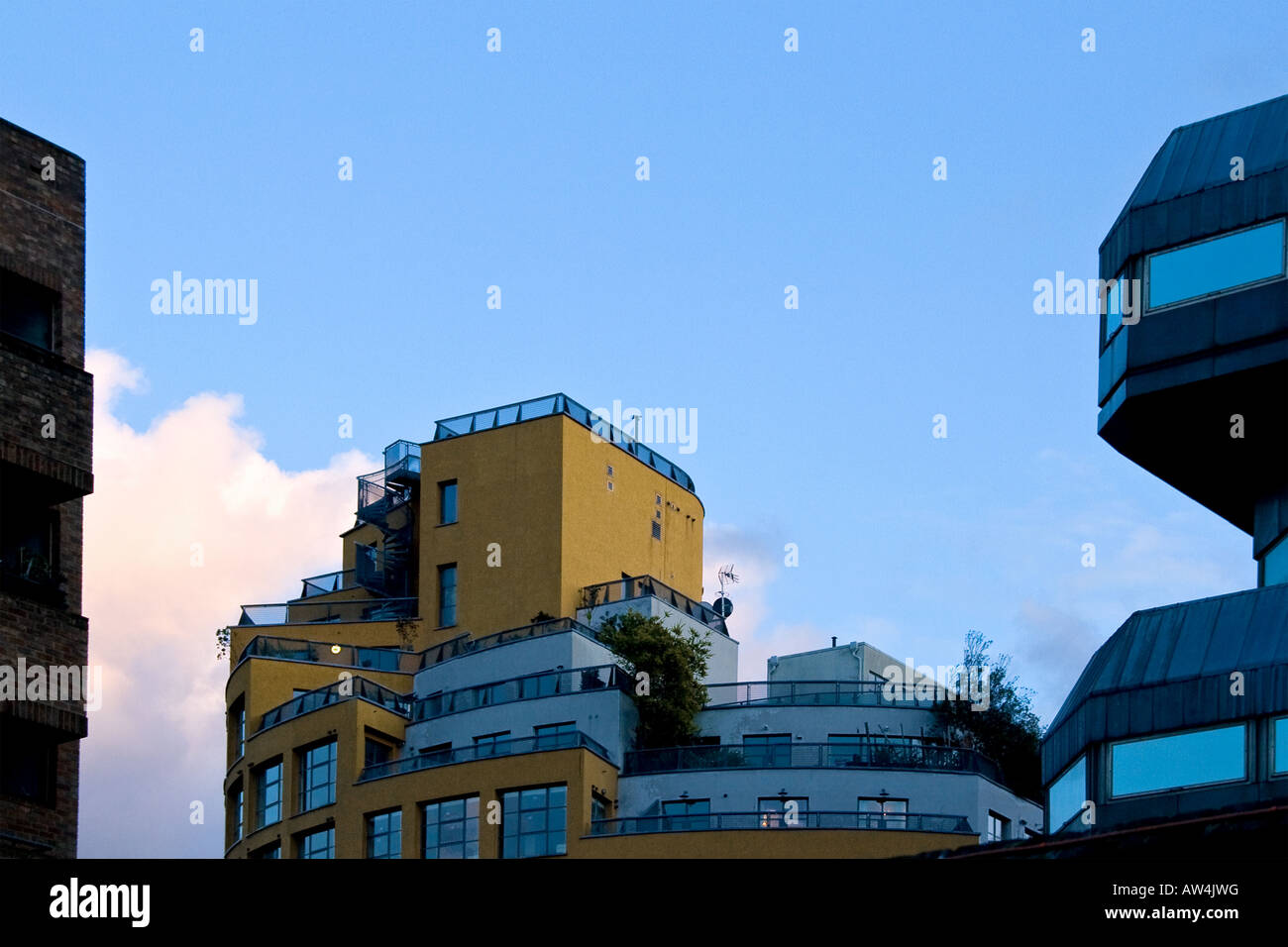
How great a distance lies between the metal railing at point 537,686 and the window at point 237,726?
9.10 metres

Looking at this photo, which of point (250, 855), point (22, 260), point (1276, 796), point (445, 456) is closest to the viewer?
point (1276, 796)

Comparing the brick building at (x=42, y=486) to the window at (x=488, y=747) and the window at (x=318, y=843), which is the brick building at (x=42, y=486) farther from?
the window at (x=318, y=843)

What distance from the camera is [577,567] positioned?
7488cm

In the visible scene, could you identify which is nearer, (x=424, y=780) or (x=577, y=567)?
(x=424, y=780)

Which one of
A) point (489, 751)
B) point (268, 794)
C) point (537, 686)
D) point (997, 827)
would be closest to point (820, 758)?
point (997, 827)

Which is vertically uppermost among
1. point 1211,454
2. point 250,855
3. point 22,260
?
point 22,260

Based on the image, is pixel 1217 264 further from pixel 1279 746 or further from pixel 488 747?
pixel 488 747

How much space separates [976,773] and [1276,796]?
105 feet

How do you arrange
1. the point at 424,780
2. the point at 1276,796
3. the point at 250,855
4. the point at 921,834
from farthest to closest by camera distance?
the point at 250,855, the point at 424,780, the point at 921,834, the point at 1276,796

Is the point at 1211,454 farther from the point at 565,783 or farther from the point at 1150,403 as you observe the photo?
the point at 565,783

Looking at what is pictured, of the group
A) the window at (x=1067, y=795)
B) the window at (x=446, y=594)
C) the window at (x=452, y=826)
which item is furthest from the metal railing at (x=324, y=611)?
the window at (x=1067, y=795)

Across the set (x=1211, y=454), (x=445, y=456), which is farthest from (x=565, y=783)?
(x=1211, y=454)

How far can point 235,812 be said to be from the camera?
244ft

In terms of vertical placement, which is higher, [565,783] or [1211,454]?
[1211,454]
